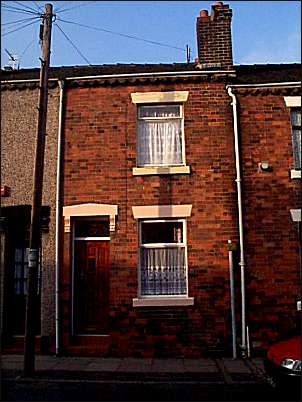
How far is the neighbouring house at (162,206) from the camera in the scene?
11281mm

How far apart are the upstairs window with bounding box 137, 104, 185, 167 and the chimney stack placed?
5.01ft

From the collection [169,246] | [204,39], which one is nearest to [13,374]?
[169,246]

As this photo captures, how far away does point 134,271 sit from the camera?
451 inches

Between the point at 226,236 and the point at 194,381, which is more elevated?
the point at 226,236

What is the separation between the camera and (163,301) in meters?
11.3

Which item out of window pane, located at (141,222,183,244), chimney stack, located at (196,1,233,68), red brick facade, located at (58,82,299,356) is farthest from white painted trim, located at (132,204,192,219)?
chimney stack, located at (196,1,233,68)

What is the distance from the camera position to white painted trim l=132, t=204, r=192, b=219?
11555 millimetres

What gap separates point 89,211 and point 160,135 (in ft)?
8.27

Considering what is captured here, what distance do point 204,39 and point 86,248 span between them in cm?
599

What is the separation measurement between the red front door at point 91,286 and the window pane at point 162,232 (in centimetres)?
98

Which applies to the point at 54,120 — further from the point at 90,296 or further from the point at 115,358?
the point at 115,358

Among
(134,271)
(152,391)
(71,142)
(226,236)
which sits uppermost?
(71,142)

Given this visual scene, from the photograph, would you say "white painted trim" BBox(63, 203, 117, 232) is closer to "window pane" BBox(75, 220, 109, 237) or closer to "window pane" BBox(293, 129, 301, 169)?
"window pane" BBox(75, 220, 109, 237)

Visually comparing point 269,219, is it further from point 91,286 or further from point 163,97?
point 91,286
